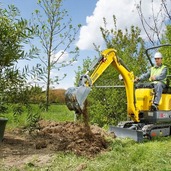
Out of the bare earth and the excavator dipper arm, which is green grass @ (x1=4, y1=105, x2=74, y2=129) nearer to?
the bare earth

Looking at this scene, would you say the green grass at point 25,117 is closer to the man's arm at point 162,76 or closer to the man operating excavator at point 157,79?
the man operating excavator at point 157,79

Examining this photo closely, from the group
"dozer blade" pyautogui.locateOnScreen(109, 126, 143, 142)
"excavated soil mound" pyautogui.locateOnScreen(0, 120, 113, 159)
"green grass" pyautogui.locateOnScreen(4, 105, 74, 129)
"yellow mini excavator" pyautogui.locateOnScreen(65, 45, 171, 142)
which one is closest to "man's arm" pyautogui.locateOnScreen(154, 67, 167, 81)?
"yellow mini excavator" pyautogui.locateOnScreen(65, 45, 171, 142)

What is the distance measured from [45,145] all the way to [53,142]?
0.31 metres

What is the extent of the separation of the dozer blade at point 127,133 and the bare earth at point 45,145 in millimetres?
401

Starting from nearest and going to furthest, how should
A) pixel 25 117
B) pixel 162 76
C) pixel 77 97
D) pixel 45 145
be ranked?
pixel 77 97
pixel 45 145
pixel 162 76
pixel 25 117

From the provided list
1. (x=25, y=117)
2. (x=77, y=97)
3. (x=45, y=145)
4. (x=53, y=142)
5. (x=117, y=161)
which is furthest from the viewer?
(x=25, y=117)

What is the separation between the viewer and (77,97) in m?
6.68

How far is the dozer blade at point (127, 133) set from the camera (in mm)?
8062

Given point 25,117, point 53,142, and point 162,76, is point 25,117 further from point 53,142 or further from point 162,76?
point 162,76

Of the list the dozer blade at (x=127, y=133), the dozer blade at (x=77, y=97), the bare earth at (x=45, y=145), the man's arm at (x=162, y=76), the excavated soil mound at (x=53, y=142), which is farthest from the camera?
the man's arm at (x=162, y=76)

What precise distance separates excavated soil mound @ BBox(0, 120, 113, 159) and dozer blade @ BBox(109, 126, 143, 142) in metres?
0.35

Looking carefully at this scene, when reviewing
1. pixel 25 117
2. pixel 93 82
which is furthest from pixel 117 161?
pixel 25 117

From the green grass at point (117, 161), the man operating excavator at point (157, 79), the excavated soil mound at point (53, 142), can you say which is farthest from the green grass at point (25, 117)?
the man operating excavator at point (157, 79)

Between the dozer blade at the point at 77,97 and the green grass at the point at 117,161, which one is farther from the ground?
the dozer blade at the point at 77,97
